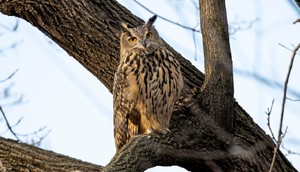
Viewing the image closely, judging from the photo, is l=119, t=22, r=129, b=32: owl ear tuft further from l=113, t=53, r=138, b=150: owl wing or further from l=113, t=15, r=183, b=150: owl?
l=113, t=53, r=138, b=150: owl wing

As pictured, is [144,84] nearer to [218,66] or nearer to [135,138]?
[218,66]

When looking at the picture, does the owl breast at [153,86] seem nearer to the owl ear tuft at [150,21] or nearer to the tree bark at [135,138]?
the tree bark at [135,138]

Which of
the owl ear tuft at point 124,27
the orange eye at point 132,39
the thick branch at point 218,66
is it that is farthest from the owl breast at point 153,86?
the thick branch at point 218,66

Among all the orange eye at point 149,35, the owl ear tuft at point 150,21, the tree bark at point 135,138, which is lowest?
the tree bark at point 135,138

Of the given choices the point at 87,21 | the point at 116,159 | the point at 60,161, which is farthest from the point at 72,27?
the point at 116,159

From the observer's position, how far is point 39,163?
404cm

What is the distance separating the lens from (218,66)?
430 cm

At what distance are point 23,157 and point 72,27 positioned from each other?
3.36 ft

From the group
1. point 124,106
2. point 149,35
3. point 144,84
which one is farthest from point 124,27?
point 124,106

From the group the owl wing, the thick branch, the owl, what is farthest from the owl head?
the thick branch

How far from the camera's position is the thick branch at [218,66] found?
14.1ft

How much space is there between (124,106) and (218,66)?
2.77 feet

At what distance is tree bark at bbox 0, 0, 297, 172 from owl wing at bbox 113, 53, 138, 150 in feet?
0.29

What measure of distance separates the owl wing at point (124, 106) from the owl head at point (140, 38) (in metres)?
0.17
